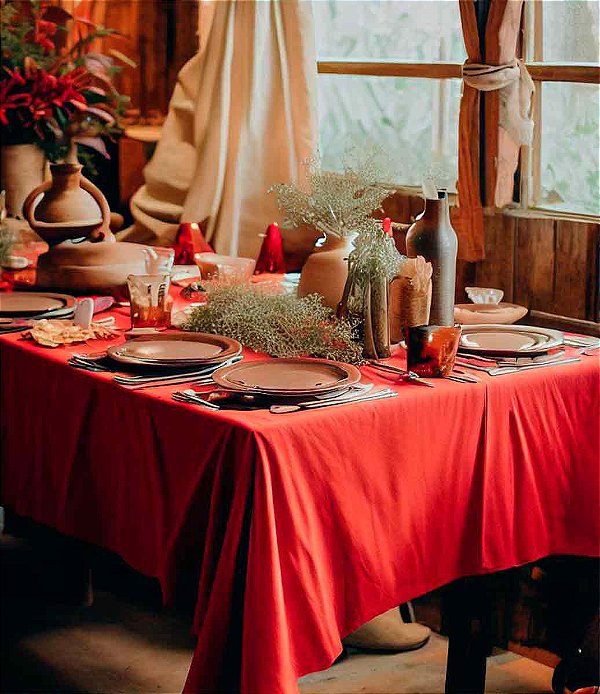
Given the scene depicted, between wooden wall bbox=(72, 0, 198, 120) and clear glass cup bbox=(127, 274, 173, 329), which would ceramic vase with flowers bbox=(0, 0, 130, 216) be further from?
clear glass cup bbox=(127, 274, 173, 329)

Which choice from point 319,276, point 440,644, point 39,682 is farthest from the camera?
point 440,644

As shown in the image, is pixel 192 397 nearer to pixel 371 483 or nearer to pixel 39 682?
pixel 371 483

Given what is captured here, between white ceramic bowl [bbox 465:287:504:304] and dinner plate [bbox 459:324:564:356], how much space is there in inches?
11.5

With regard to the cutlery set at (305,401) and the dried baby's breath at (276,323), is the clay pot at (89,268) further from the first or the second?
the cutlery set at (305,401)

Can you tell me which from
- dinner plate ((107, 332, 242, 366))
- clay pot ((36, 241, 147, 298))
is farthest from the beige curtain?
dinner plate ((107, 332, 242, 366))

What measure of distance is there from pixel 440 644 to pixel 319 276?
1126 mm

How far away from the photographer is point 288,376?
2086 millimetres

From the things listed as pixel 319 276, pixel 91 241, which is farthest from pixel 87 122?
pixel 319 276

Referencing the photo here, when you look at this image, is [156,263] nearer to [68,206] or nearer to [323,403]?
[68,206]

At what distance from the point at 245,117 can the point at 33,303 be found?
1.38m

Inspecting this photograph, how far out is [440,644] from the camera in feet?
9.76

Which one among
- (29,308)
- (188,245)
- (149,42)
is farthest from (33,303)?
(149,42)

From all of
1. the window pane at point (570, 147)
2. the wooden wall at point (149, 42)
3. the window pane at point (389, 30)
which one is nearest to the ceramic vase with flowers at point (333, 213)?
the window pane at point (570, 147)

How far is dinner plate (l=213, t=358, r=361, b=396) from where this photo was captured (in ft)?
6.42
